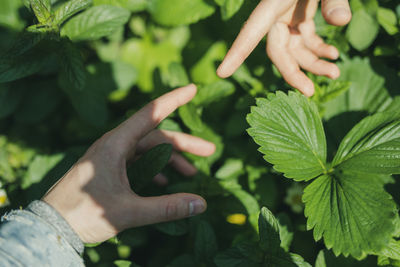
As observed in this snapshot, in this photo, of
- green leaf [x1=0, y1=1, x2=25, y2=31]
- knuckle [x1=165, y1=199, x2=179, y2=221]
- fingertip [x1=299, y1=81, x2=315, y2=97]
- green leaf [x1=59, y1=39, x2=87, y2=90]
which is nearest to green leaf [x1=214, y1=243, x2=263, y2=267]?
knuckle [x1=165, y1=199, x2=179, y2=221]

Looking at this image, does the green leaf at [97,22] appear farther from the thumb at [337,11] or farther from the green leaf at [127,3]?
the thumb at [337,11]

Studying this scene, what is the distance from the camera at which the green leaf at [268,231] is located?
4.13 ft

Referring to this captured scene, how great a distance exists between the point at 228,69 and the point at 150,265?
1024mm

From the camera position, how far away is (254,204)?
164 centimetres

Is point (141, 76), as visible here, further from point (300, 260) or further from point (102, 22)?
point (300, 260)

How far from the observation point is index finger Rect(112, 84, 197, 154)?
1345 mm

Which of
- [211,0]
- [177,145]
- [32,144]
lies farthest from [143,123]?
[32,144]

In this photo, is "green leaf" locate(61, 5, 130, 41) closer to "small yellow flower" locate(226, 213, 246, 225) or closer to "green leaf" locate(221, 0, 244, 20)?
"green leaf" locate(221, 0, 244, 20)

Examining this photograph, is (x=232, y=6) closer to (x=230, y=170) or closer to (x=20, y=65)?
(x=230, y=170)

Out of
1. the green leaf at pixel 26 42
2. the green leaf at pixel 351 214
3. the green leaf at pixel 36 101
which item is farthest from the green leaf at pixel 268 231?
the green leaf at pixel 36 101

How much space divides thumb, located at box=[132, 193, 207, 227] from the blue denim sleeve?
248 mm

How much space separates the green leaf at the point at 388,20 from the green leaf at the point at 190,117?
3.00 ft

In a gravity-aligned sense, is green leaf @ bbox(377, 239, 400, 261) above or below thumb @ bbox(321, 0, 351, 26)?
below

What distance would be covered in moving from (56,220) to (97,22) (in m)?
0.85
